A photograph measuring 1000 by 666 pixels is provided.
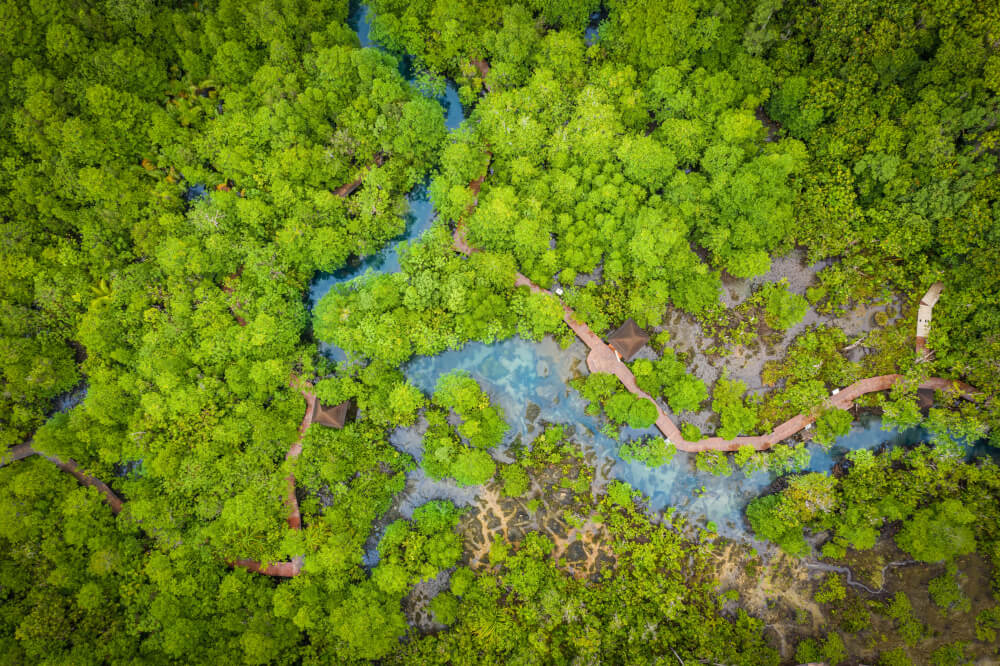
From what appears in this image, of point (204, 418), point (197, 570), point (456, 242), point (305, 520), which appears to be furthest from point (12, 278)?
point (456, 242)

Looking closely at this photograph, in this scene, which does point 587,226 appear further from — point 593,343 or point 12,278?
point 12,278

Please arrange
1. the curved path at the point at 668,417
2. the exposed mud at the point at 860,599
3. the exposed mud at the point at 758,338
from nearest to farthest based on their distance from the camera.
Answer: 1. the exposed mud at the point at 860,599
2. the curved path at the point at 668,417
3. the exposed mud at the point at 758,338

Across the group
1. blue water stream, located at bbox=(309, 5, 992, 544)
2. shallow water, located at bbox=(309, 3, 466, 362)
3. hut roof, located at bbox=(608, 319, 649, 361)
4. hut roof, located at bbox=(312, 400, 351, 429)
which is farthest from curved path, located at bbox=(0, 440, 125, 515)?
hut roof, located at bbox=(608, 319, 649, 361)

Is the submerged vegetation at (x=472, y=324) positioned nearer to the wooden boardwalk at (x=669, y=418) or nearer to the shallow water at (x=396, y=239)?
the wooden boardwalk at (x=669, y=418)

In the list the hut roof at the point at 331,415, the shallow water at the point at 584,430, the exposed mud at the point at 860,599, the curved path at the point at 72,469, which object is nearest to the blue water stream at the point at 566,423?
the shallow water at the point at 584,430

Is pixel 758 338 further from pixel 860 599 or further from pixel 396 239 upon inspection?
pixel 396 239
